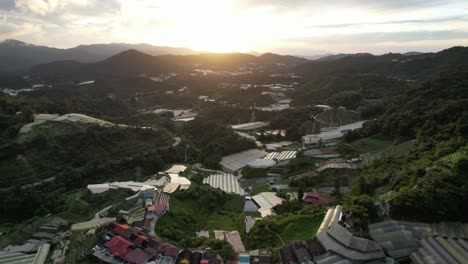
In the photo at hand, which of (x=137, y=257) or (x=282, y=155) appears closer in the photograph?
(x=137, y=257)

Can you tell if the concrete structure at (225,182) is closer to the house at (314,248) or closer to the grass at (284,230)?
the grass at (284,230)

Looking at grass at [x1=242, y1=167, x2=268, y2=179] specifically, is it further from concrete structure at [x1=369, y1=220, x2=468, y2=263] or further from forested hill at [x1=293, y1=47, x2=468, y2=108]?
forested hill at [x1=293, y1=47, x2=468, y2=108]

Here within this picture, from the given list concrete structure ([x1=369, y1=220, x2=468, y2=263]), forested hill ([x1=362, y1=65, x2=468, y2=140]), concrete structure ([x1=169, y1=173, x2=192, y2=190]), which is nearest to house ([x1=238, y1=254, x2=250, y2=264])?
concrete structure ([x1=369, y1=220, x2=468, y2=263])

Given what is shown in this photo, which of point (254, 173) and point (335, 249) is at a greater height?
point (335, 249)

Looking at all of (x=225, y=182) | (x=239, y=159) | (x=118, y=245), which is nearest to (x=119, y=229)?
(x=118, y=245)

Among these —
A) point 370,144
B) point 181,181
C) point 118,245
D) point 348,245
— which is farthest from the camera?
point 370,144

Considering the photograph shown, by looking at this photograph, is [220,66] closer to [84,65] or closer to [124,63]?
[124,63]

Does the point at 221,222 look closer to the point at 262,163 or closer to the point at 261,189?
the point at 261,189
